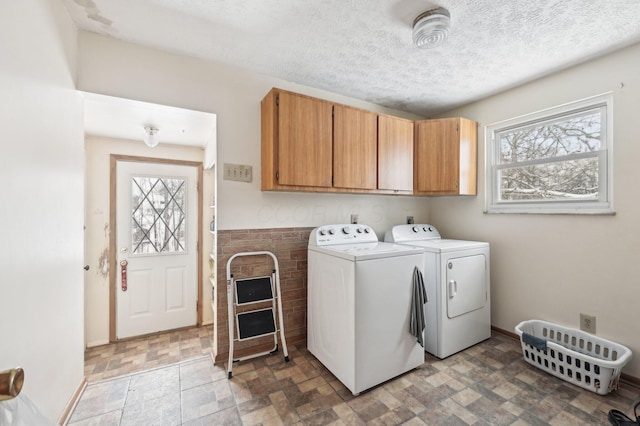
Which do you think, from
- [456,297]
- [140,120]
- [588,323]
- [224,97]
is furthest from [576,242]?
[140,120]

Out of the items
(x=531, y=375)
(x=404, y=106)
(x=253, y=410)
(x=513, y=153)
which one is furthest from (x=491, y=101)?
(x=253, y=410)

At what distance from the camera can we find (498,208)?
2.89 m

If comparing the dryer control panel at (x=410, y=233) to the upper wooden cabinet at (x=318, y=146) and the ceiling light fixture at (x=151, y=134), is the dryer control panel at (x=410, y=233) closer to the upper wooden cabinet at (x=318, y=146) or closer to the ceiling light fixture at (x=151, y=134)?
the upper wooden cabinet at (x=318, y=146)

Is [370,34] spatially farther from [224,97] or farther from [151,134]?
[151,134]

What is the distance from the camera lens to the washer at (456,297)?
2.36 meters

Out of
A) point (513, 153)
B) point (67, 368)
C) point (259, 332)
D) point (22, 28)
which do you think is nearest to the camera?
point (22, 28)

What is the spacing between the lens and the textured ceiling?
163 cm

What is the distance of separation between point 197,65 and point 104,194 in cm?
177

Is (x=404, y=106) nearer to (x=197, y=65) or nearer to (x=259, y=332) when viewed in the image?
(x=197, y=65)

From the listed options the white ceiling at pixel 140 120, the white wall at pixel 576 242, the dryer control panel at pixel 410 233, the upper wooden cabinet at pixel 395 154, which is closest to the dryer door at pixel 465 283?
the white wall at pixel 576 242

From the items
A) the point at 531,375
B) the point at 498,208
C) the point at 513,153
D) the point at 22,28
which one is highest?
the point at 22,28

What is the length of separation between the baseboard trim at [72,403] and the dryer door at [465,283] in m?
2.84

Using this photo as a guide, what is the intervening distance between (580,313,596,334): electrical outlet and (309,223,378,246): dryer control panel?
6.08ft

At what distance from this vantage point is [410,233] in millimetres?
3041
